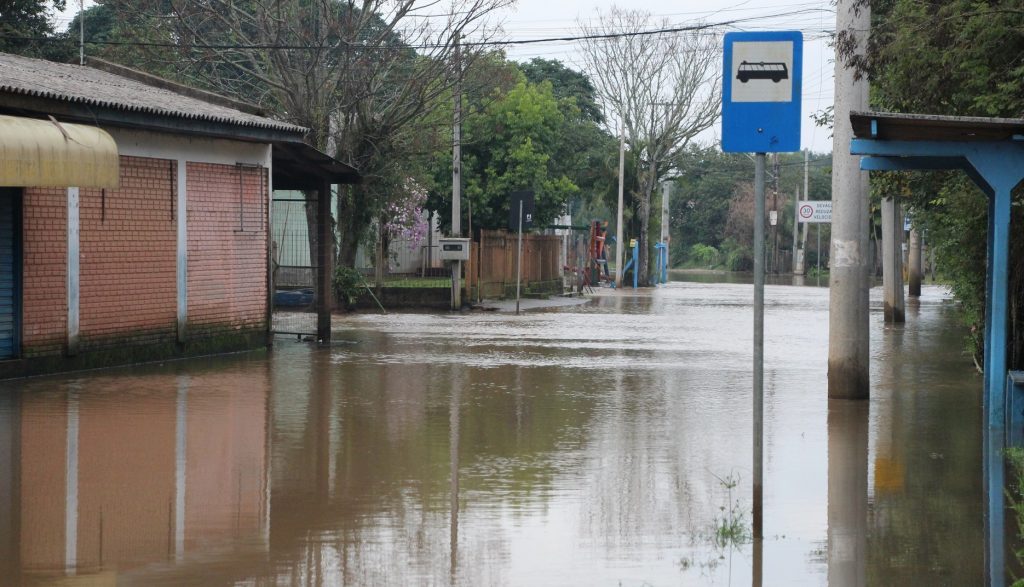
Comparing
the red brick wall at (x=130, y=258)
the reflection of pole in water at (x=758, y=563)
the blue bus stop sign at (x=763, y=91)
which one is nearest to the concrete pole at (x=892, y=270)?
the red brick wall at (x=130, y=258)

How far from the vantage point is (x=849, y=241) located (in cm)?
1375

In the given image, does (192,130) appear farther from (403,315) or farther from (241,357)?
(403,315)

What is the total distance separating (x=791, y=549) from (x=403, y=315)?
23.9 metres

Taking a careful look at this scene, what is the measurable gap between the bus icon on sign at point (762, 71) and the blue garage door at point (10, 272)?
10.9 meters

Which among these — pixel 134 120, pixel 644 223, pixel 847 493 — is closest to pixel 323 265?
A: pixel 134 120

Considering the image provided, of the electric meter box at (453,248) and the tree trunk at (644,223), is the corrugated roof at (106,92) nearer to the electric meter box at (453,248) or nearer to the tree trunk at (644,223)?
the electric meter box at (453,248)

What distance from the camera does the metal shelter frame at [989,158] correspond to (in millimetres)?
8625

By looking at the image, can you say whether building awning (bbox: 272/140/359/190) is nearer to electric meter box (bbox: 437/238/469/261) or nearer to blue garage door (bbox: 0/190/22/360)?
blue garage door (bbox: 0/190/22/360)

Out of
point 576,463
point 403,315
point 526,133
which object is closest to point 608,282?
point 526,133

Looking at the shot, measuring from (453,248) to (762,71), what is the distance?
24430mm

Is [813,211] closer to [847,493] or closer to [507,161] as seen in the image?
[507,161]

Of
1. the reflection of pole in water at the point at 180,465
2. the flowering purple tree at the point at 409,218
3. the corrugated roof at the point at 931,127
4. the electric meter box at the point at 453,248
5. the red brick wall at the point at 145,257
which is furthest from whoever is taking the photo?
the flowering purple tree at the point at 409,218

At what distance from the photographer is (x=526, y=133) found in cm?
4591

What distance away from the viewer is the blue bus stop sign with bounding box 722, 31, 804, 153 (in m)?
7.67
